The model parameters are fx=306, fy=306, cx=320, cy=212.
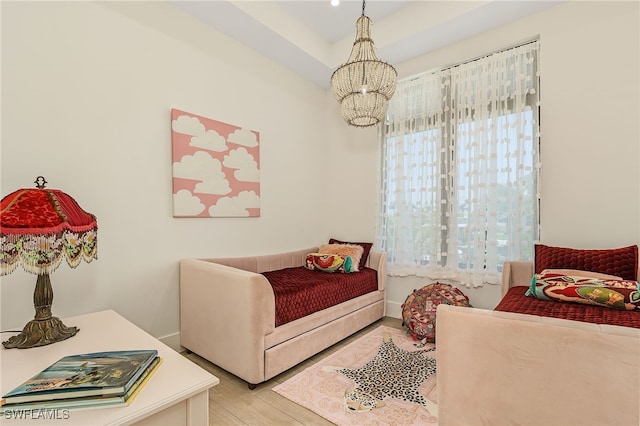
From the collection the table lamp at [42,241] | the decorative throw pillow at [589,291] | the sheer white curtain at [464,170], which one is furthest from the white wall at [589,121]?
the table lamp at [42,241]

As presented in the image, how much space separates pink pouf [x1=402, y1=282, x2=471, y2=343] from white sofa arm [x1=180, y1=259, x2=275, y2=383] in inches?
54.2

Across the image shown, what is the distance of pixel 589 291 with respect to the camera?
6.19ft

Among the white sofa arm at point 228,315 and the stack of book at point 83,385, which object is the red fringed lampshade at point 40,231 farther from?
the white sofa arm at point 228,315

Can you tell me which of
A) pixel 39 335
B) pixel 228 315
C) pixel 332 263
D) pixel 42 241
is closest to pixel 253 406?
pixel 228 315

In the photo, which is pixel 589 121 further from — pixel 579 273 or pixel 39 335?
pixel 39 335

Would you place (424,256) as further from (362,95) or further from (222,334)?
(222,334)

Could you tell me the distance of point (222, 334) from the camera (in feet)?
6.90

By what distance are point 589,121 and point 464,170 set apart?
3.23 ft

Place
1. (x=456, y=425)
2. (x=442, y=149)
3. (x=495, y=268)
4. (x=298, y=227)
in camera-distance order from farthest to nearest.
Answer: (x=298, y=227)
(x=442, y=149)
(x=495, y=268)
(x=456, y=425)

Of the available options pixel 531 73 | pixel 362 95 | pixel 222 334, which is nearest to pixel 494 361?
pixel 222 334

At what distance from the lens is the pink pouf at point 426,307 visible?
2.66 metres

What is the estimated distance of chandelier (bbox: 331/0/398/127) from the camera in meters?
2.15

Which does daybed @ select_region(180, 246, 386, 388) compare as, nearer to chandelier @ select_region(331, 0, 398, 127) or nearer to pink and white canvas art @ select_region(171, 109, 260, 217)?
pink and white canvas art @ select_region(171, 109, 260, 217)

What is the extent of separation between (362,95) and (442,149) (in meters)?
1.35
